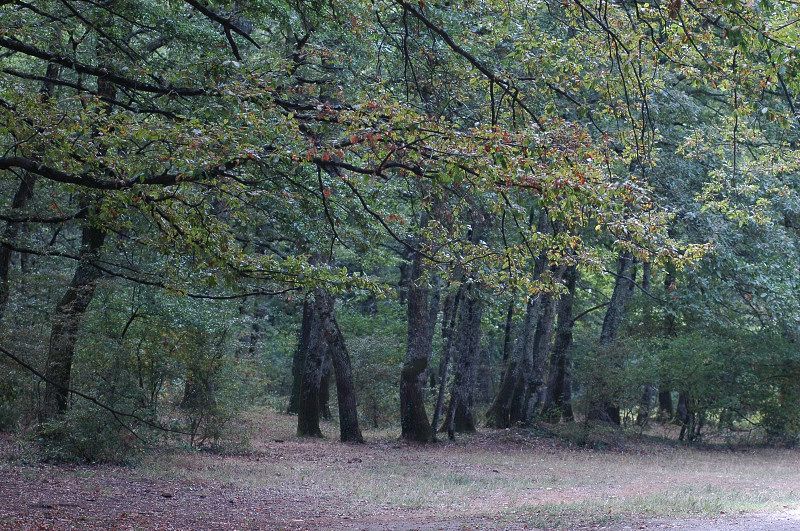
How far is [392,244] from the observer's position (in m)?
27.2

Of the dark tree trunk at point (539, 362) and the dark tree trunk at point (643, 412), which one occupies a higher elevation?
the dark tree trunk at point (539, 362)

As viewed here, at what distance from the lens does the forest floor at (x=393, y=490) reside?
908 centimetres

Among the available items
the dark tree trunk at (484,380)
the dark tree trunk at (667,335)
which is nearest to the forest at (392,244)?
the dark tree trunk at (667,335)

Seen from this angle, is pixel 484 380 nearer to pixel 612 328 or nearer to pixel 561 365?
pixel 561 365

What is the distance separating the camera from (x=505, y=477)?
49.9 feet

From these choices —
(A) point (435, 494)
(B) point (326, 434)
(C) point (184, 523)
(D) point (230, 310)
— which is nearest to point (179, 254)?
(C) point (184, 523)

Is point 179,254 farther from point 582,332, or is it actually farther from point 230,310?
point 582,332

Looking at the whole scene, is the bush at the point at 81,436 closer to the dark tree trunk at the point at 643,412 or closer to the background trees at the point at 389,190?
the background trees at the point at 389,190

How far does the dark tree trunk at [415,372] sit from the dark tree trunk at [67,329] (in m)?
8.16

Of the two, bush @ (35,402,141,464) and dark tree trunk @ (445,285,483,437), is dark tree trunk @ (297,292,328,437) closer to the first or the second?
dark tree trunk @ (445,285,483,437)

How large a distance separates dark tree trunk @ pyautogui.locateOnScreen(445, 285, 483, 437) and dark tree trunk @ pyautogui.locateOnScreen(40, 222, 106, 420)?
33.8 ft

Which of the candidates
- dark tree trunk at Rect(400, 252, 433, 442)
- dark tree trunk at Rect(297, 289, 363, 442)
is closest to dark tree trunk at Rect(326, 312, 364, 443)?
dark tree trunk at Rect(297, 289, 363, 442)

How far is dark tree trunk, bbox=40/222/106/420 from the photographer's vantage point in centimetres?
1314

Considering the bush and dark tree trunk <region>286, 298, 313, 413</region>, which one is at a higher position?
dark tree trunk <region>286, 298, 313, 413</region>
